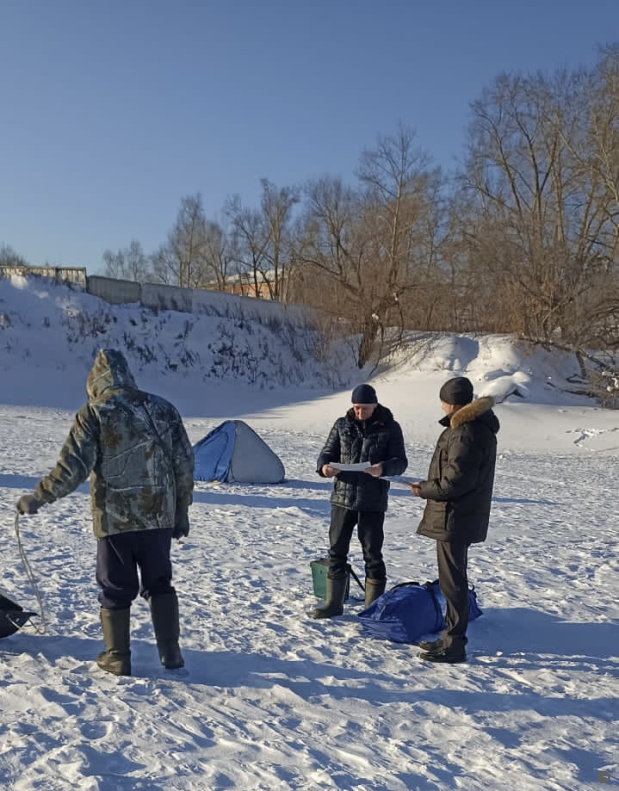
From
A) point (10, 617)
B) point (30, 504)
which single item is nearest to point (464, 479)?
point (30, 504)

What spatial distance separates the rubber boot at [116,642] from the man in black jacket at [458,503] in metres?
1.78

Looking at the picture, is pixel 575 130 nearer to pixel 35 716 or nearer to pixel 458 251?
pixel 458 251

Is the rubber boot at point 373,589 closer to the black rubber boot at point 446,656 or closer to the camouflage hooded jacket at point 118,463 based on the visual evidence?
the black rubber boot at point 446,656

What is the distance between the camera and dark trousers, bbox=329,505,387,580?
5375 mm

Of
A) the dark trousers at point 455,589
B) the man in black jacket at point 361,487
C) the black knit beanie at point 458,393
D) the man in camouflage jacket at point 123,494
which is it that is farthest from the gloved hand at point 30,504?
the black knit beanie at point 458,393

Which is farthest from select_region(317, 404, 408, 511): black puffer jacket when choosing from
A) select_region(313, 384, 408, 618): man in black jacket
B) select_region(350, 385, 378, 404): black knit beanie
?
select_region(350, 385, 378, 404): black knit beanie

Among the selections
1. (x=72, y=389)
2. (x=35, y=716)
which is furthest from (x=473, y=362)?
(x=35, y=716)

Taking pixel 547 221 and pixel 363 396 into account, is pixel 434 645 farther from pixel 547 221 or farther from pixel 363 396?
pixel 547 221

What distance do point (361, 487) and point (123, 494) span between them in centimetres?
175

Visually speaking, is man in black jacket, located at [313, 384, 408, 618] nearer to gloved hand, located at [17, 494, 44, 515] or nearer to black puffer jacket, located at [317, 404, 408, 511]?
black puffer jacket, located at [317, 404, 408, 511]

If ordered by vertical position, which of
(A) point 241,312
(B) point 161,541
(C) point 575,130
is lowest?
(B) point 161,541

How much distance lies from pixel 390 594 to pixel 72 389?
24.8 m

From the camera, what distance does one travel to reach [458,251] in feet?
108

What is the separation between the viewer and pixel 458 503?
186 inches
